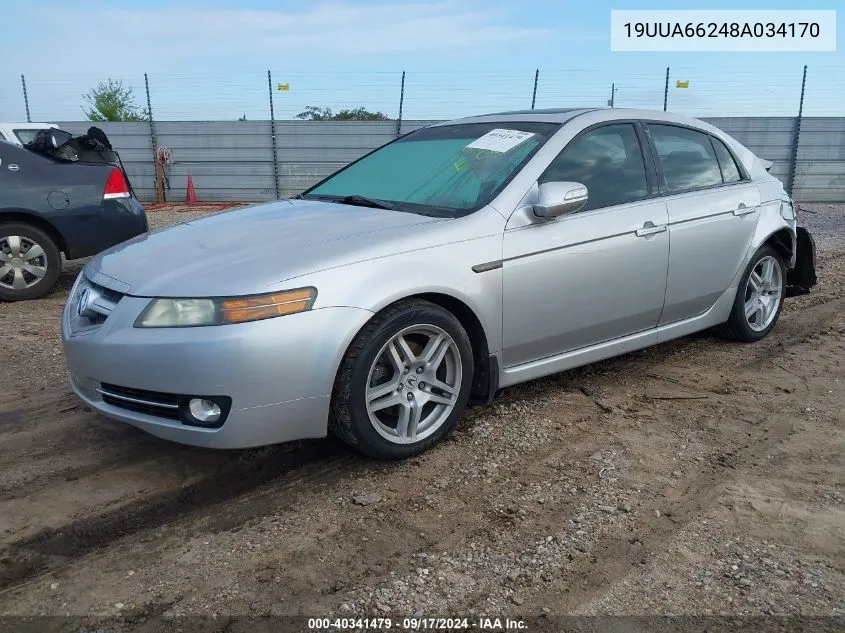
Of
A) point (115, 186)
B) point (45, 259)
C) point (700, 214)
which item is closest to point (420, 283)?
point (700, 214)

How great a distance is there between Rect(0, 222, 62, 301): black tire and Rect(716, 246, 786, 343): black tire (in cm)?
556

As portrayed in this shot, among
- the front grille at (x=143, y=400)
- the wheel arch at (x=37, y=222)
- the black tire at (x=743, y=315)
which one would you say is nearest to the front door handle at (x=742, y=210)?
the black tire at (x=743, y=315)

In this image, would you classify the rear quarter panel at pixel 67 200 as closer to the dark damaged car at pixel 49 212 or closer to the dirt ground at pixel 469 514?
the dark damaged car at pixel 49 212

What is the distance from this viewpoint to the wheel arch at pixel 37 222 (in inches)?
241

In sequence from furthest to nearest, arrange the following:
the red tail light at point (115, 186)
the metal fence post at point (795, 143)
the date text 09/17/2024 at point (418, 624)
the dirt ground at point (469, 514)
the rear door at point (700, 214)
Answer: the metal fence post at point (795, 143)
the red tail light at point (115, 186)
the rear door at point (700, 214)
the dirt ground at point (469, 514)
the date text 09/17/2024 at point (418, 624)

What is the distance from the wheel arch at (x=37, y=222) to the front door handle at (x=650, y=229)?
16.5ft

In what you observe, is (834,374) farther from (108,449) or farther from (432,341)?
(108,449)

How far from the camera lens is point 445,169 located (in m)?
3.75

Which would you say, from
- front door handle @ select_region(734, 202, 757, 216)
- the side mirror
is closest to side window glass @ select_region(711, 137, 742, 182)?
front door handle @ select_region(734, 202, 757, 216)

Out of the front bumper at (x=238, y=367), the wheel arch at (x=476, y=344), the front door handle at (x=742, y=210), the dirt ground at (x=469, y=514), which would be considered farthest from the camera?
the front door handle at (x=742, y=210)

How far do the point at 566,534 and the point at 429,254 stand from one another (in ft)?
4.23

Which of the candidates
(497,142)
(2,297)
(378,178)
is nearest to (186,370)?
(378,178)

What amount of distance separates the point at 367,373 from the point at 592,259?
1401mm

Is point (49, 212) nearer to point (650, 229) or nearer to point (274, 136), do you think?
point (650, 229)
